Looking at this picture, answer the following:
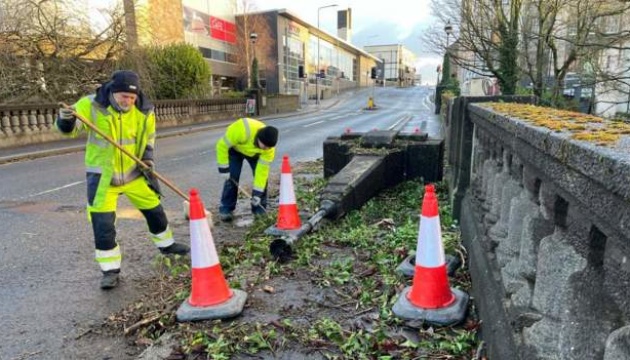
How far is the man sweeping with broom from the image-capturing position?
392cm

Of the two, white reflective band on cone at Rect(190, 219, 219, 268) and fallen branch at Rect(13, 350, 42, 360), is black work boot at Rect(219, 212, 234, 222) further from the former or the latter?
fallen branch at Rect(13, 350, 42, 360)

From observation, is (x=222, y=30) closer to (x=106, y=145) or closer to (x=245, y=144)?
(x=245, y=144)

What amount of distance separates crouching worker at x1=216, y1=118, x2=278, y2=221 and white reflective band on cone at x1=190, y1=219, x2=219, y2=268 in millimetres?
2381

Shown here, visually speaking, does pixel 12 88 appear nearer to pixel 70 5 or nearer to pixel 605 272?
pixel 70 5

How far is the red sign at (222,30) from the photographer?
150ft

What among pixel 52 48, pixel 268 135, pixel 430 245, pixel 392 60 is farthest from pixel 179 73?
pixel 392 60

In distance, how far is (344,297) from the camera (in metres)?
3.18

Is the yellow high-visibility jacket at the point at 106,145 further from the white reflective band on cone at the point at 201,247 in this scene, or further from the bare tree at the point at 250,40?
the bare tree at the point at 250,40

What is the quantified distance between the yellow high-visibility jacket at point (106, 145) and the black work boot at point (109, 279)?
0.59 m

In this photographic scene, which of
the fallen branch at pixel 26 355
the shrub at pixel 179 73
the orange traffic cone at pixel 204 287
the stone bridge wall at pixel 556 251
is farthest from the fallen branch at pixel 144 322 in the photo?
the shrub at pixel 179 73

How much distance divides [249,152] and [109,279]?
8.01ft

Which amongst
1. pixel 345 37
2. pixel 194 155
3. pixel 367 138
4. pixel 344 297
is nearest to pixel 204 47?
pixel 194 155

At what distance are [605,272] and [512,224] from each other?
955 millimetres

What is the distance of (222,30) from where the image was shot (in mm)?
47062
